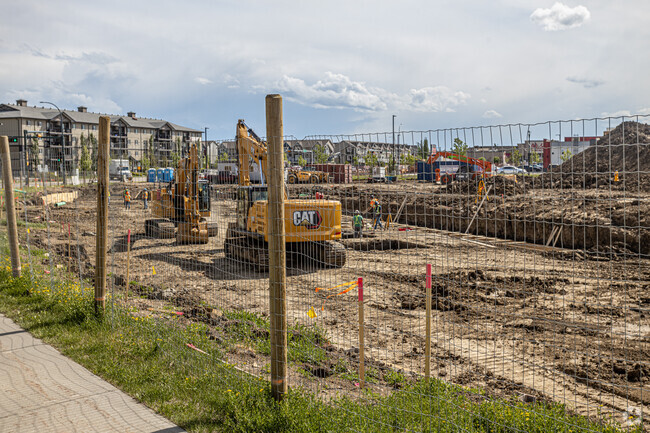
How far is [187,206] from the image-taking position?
65.0ft

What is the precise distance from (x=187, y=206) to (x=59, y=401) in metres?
14.7

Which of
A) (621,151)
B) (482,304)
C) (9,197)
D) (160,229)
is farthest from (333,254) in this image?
(621,151)

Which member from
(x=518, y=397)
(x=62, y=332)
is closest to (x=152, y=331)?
(x=62, y=332)

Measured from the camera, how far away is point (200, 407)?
512 cm

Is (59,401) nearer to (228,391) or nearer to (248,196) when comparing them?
(228,391)

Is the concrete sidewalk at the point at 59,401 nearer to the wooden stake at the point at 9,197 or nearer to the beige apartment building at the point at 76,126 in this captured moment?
the wooden stake at the point at 9,197

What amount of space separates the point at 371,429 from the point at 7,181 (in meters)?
9.10

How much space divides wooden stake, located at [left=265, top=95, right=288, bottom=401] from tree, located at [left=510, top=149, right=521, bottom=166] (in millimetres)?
2065

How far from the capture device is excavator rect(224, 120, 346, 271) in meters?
13.9

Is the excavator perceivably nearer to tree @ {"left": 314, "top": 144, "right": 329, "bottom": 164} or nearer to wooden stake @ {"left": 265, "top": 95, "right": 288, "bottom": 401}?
tree @ {"left": 314, "top": 144, "right": 329, "bottom": 164}

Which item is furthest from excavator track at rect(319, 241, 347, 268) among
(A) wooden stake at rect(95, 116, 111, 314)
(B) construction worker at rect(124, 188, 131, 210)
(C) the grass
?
(B) construction worker at rect(124, 188, 131, 210)

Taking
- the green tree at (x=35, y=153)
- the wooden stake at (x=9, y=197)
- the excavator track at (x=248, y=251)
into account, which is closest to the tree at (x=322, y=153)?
the wooden stake at (x=9, y=197)

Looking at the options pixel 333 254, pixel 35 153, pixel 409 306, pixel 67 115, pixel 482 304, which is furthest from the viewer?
pixel 67 115

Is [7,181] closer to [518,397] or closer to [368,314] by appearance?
[368,314]
